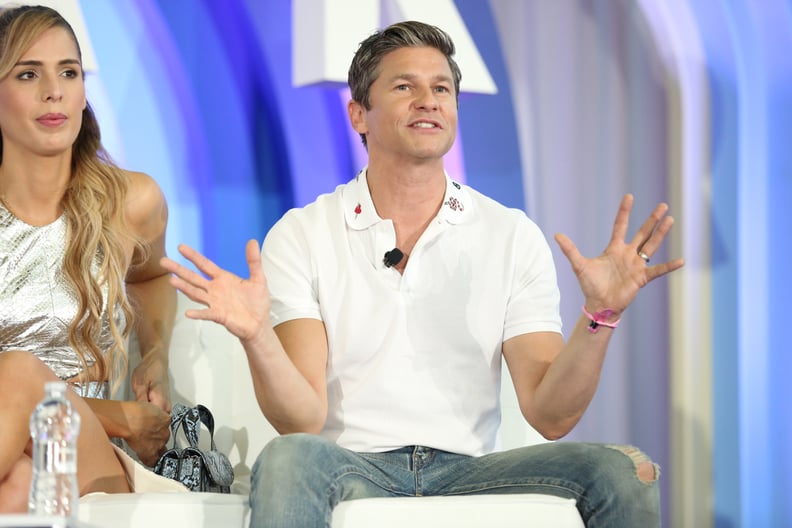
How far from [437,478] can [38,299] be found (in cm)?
105

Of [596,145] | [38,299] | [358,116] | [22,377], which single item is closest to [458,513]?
[22,377]

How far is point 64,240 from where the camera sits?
262 centimetres

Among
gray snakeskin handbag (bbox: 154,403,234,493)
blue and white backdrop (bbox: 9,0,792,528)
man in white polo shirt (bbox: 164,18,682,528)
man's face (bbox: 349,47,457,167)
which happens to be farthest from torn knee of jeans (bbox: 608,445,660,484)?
blue and white backdrop (bbox: 9,0,792,528)

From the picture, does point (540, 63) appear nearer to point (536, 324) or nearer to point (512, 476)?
point (536, 324)

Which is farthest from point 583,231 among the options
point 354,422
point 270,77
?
point 354,422

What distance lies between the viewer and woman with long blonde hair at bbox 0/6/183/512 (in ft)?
8.40

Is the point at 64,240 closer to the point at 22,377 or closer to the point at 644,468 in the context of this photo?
the point at 22,377

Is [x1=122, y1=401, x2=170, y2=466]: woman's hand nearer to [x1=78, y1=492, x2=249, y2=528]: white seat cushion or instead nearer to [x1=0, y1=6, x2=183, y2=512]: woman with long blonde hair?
[x1=0, y1=6, x2=183, y2=512]: woman with long blonde hair

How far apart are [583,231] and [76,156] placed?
176 cm

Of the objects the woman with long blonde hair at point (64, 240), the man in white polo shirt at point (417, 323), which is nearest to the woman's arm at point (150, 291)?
the woman with long blonde hair at point (64, 240)

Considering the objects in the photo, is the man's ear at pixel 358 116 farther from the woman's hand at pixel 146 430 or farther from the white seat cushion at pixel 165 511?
the white seat cushion at pixel 165 511

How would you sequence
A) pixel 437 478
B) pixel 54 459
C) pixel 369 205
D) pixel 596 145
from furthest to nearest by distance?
pixel 596 145 < pixel 369 205 < pixel 437 478 < pixel 54 459

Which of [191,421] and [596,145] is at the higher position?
[596,145]

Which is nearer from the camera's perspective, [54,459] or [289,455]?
[54,459]
